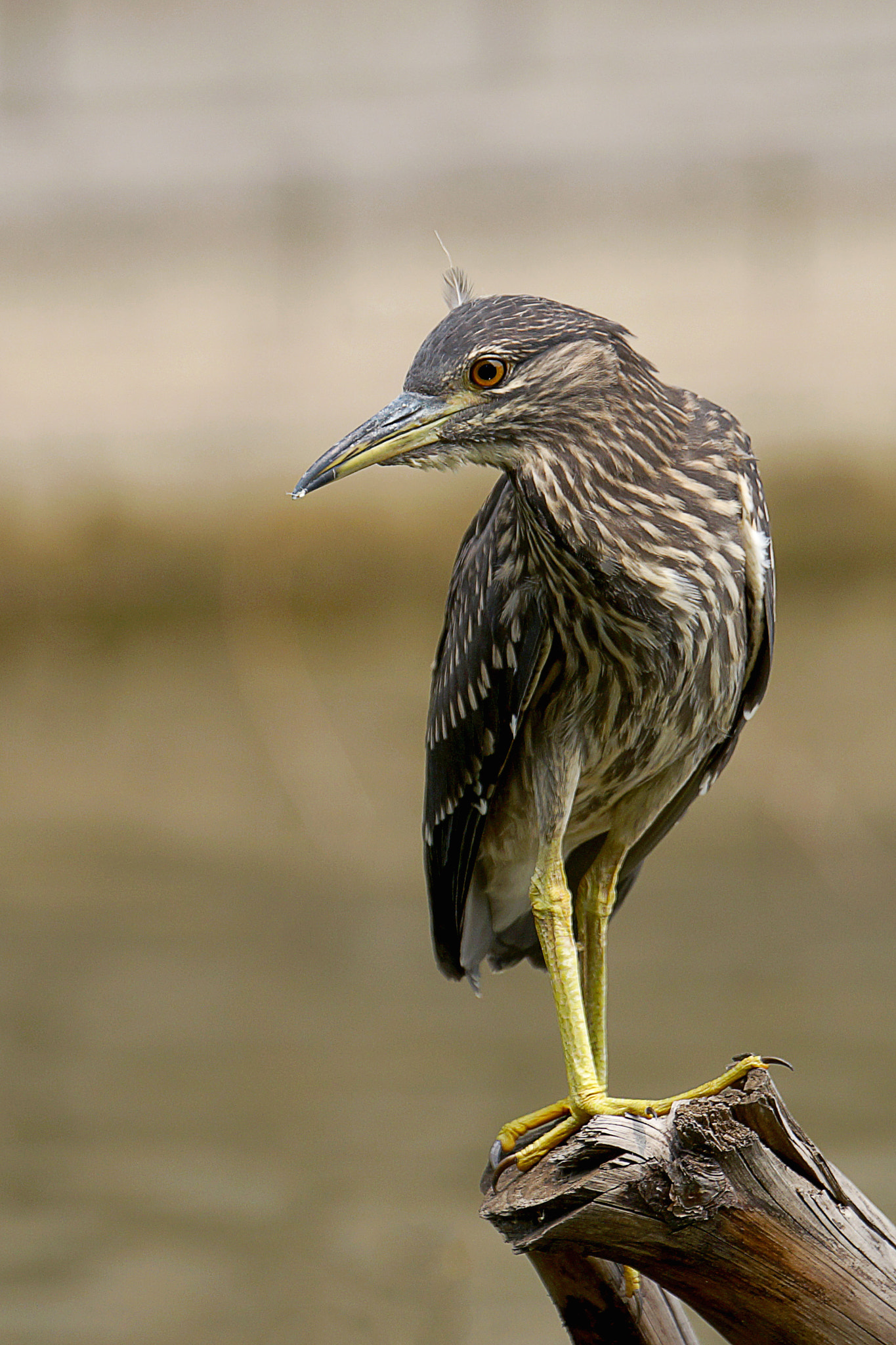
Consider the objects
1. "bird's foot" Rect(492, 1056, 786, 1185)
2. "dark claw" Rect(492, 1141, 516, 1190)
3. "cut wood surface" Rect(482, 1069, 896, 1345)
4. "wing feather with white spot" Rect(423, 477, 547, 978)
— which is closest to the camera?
"cut wood surface" Rect(482, 1069, 896, 1345)

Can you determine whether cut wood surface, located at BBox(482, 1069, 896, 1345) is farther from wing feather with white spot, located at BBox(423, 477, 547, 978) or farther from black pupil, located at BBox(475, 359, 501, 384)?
black pupil, located at BBox(475, 359, 501, 384)

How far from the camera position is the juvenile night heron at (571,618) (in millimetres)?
2754

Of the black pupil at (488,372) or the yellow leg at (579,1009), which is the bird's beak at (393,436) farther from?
the yellow leg at (579,1009)

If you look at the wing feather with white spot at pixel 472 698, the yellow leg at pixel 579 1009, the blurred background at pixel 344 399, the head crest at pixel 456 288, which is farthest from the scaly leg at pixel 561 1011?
the blurred background at pixel 344 399

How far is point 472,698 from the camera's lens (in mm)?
3123

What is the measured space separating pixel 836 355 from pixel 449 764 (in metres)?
9.24

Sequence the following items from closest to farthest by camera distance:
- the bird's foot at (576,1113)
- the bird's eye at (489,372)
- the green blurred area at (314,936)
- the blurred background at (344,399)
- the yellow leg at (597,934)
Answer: the bird's foot at (576,1113) < the bird's eye at (489,372) < the yellow leg at (597,934) < the green blurred area at (314,936) < the blurred background at (344,399)

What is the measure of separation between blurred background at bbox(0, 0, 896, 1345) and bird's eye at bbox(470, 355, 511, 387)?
6055mm

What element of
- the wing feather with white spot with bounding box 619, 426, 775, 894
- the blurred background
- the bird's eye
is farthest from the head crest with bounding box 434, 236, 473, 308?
the blurred background

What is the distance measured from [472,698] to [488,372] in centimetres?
68

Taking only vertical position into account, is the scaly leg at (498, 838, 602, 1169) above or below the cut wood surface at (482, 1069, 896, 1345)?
above

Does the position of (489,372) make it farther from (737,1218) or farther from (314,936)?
(314,936)

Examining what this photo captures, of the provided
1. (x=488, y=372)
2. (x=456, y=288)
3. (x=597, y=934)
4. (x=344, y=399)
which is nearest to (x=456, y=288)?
(x=456, y=288)

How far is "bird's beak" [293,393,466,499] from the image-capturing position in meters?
2.73
